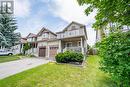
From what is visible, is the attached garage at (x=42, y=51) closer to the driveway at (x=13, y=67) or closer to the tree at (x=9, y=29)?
the tree at (x=9, y=29)

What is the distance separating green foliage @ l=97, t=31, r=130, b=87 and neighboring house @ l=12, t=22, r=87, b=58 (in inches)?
657

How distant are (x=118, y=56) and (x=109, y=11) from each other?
1.82 m

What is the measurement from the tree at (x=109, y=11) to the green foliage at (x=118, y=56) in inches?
34.4

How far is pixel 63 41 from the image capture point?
26391 mm

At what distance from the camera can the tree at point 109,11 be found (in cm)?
390

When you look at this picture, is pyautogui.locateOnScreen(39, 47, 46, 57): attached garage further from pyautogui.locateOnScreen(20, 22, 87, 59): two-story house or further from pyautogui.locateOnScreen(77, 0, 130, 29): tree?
pyautogui.locateOnScreen(77, 0, 130, 29): tree

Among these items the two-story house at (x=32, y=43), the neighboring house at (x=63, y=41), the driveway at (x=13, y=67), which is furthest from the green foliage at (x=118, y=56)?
the two-story house at (x=32, y=43)

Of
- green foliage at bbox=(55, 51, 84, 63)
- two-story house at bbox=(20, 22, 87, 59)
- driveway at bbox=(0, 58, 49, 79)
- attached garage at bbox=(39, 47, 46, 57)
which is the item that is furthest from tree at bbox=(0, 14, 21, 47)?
green foliage at bbox=(55, 51, 84, 63)

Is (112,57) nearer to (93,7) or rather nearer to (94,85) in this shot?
(93,7)

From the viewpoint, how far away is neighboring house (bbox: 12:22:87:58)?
23406 mm

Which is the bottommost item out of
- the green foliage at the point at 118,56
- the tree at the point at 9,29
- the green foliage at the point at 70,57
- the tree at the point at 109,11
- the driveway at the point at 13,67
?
the driveway at the point at 13,67

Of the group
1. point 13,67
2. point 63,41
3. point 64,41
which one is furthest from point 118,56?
point 64,41

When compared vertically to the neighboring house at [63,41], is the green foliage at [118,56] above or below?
below

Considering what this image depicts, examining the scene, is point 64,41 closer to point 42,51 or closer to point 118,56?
point 42,51
